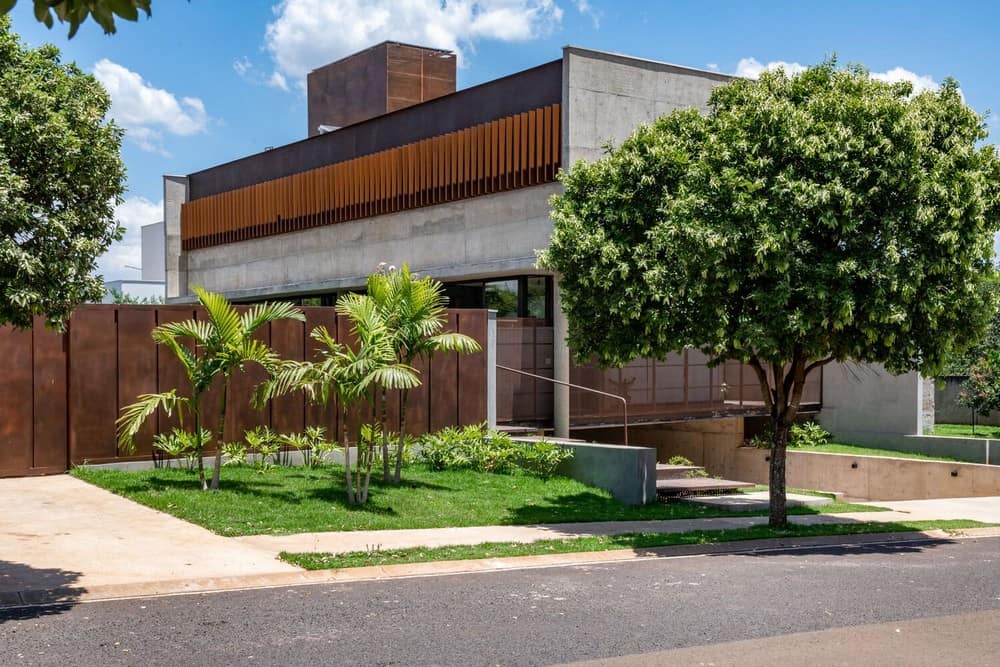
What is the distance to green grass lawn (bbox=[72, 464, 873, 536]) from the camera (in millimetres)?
14914

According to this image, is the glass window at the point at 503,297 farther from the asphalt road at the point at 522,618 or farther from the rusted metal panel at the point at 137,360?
the asphalt road at the point at 522,618

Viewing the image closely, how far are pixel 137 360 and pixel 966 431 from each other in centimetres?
2932

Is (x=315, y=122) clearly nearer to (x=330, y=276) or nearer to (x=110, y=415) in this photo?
(x=330, y=276)

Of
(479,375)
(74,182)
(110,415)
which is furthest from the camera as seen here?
(479,375)

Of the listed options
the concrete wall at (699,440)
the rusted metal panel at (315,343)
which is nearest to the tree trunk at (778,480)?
the rusted metal panel at (315,343)

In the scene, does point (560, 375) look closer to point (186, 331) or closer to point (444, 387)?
point (444, 387)

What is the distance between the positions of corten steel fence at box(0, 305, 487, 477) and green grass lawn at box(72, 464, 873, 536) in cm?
64

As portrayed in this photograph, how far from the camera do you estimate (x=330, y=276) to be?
3231 centimetres

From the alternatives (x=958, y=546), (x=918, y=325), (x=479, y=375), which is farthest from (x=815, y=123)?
(x=479, y=375)

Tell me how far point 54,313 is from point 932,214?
11.8 metres

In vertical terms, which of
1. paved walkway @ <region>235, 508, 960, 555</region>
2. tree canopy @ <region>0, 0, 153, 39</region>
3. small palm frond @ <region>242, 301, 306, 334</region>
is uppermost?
tree canopy @ <region>0, 0, 153, 39</region>

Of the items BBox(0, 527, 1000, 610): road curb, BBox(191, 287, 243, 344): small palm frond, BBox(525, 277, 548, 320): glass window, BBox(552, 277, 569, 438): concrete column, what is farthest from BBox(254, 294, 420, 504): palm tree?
BBox(525, 277, 548, 320): glass window

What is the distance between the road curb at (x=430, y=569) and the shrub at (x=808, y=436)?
476 inches

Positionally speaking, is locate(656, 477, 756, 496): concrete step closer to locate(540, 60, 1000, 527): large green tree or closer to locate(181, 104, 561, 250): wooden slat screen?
locate(540, 60, 1000, 527): large green tree
